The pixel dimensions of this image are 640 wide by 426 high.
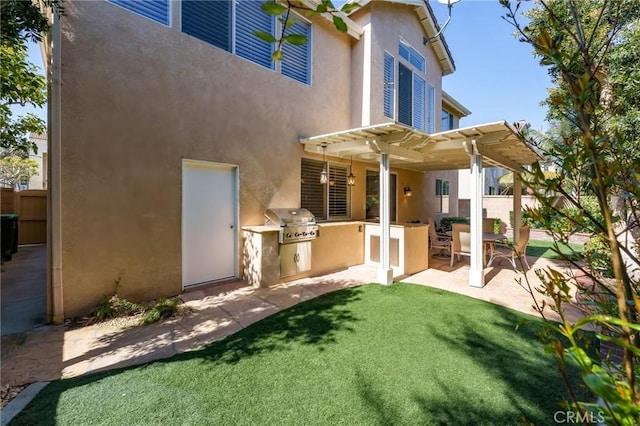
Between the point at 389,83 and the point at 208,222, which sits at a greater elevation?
the point at 389,83

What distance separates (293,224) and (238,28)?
17.8 feet

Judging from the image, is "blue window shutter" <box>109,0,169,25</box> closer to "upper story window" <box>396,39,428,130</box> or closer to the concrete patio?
the concrete patio

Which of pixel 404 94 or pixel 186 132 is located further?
pixel 404 94

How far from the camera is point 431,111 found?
44.6 feet

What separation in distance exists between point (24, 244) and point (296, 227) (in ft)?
40.7

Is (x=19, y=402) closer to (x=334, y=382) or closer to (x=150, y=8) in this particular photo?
(x=334, y=382)

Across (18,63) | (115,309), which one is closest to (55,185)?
(18,63)

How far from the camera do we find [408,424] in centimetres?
275

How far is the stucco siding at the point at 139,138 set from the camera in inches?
199

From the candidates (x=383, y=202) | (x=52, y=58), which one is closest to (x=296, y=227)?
(x=383, y=202)

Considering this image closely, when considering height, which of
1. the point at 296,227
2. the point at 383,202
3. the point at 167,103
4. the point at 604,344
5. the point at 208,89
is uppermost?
the point at 208,89

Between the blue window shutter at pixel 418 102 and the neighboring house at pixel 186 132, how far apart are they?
8.23ft

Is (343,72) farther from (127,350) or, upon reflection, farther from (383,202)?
(127,350)

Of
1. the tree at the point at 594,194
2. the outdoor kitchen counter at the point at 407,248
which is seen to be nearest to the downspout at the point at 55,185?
the tree at the point at 594,194
